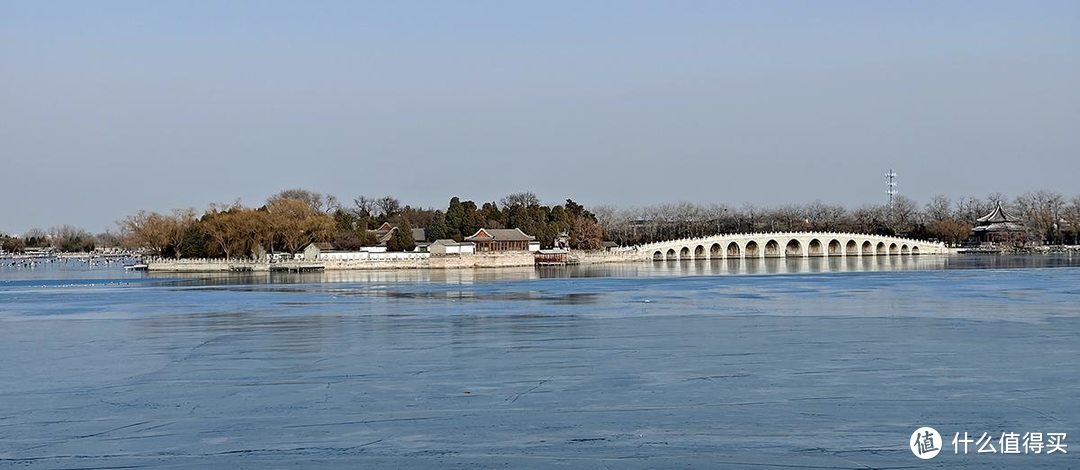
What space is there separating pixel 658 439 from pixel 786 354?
23.7ft

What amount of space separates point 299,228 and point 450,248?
12429 millimetres

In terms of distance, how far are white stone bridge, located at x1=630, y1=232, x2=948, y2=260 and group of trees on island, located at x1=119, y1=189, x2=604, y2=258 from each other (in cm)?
938

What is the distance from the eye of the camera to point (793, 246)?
123375mm

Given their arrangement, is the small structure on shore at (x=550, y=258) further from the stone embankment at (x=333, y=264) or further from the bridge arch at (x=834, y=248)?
the bridge arch at (x=834, y=248)

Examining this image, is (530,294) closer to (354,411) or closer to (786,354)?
(786,354)

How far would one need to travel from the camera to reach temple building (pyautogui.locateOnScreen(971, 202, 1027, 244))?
127m

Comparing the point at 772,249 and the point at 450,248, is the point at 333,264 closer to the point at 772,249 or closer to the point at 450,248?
the point at 450,248

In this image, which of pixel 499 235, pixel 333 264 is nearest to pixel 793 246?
pixel 499 235

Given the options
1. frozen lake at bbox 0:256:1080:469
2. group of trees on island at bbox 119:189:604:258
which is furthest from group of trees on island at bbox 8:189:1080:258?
frozen lake at bbox 0:256:1080:469

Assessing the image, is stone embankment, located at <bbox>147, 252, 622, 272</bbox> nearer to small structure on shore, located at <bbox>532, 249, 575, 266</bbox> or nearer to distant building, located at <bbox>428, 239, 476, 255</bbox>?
distant building, located at <bbox>428, 239, 476, 255</bbox>

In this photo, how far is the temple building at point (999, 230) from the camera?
126812 millimetres

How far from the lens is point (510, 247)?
9400 centimetres

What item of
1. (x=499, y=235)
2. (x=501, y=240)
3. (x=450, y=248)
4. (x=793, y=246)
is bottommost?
(x=793, y=246)

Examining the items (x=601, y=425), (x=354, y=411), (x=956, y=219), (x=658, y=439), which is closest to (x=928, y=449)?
(x=658, y=439)
